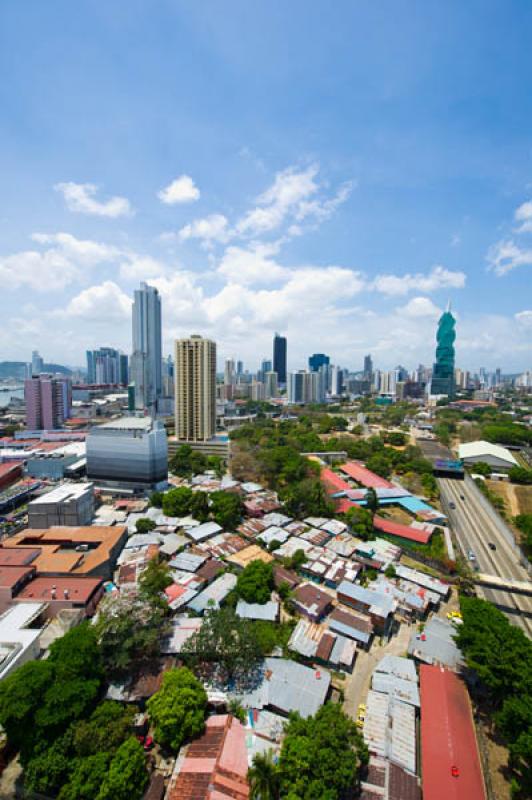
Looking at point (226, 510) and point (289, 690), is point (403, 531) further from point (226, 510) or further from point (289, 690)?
point (289, 690)

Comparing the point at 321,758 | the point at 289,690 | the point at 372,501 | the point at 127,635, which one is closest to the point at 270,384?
the point at 372,501

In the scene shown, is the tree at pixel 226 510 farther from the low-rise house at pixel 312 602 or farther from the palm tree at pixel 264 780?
the palm tree at pixel 264 780

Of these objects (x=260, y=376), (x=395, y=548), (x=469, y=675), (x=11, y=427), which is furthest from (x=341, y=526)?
(x=260, y=376)

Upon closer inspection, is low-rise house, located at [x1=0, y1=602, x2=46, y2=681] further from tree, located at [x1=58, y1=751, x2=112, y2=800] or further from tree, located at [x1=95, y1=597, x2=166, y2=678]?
tree, located at [x1=58, y1=751, x2=112, y2=800]

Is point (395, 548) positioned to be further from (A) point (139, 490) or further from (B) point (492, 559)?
(A) point (139, 490)

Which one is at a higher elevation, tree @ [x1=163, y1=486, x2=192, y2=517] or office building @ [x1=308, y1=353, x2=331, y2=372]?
office building @ [x1=308, y1=353, x2=331, y2=372]

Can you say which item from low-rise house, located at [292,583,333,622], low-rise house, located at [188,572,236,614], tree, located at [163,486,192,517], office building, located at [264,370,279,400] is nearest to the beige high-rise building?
tree, located at [163,486,192,517]

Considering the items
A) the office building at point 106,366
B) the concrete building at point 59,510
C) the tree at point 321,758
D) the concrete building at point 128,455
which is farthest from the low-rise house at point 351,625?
the office building at point 106,366
